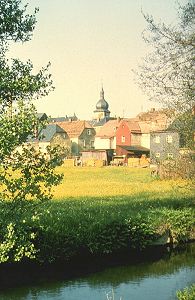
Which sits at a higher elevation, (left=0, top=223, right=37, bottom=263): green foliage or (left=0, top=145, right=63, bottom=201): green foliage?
(left=0, top=145, right=63, bottom=201): green foliage

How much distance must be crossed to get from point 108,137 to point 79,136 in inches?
504

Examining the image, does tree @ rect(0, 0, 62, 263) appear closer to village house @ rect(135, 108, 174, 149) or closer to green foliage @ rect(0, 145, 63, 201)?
green foliage @ rect(0, 145, 63, 201)

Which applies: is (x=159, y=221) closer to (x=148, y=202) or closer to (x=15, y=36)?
(x=148, y=202)

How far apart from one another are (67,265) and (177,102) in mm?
8485

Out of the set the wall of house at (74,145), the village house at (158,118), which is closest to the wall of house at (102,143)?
the wall of house at (74,145)

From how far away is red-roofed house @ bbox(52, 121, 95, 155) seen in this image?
132750mm

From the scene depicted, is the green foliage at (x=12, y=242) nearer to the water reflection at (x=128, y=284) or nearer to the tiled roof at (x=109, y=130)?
the water reflection at (x=128, y=284)

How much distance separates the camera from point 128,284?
16812 mm

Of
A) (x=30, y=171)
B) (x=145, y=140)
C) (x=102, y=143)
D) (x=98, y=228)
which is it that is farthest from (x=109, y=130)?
(x=30, y=171)

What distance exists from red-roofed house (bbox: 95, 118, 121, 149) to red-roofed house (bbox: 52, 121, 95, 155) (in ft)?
23.3

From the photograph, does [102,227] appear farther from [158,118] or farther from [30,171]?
[30,171]

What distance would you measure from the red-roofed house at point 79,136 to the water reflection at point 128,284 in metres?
113

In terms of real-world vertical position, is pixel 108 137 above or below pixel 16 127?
above

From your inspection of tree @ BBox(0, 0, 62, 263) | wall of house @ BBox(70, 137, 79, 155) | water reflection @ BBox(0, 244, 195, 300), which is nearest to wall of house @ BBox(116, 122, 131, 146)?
wall of house @ BBox(70, 137, 79, 155)
